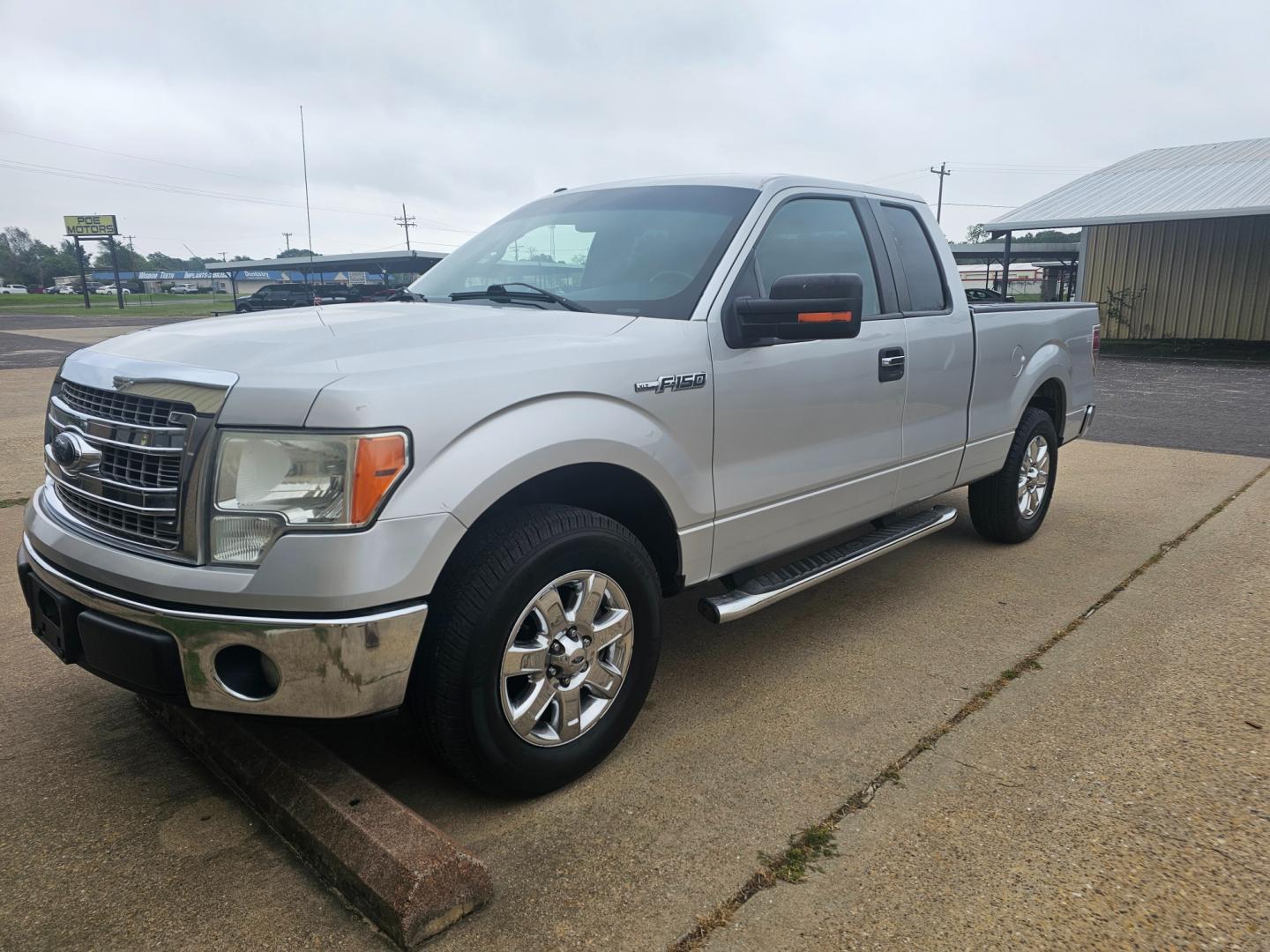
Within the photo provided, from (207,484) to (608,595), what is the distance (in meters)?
1.15

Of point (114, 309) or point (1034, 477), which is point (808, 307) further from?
point (114, 309)

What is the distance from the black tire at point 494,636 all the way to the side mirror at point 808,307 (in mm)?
845

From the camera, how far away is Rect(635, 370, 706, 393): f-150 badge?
276 centimetres

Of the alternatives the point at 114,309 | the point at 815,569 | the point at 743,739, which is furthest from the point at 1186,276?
the point at 114,309

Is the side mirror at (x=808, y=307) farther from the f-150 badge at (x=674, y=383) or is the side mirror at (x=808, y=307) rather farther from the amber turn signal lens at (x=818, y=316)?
the f-150 badge at (x=674, y=383)

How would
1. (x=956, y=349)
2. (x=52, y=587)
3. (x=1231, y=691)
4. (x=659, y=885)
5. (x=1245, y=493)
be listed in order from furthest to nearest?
(x=1245, y=493) < (x=956, y=349) < (x=1231, y=691) < (x=52, y=587) < (x=659, y=885)

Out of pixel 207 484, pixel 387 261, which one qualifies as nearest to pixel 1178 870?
pixel 207 484

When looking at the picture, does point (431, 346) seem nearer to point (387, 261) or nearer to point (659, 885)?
point (659, 885)

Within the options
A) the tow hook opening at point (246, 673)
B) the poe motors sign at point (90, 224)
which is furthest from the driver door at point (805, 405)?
the poe motors sign at point (90, 224)

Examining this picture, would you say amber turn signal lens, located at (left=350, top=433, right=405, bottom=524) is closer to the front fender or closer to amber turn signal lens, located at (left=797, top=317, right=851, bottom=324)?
the front fender

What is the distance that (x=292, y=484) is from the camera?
2.15m

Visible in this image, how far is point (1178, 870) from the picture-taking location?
229 centimetres

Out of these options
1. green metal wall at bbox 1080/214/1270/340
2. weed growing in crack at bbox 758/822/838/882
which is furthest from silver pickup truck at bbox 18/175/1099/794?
green metal wall at bbox 1080/214/1270/340

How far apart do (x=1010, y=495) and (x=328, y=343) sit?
393 centimetres
